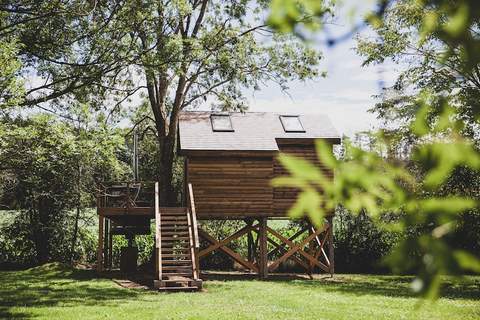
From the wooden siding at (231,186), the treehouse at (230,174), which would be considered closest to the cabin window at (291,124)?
the treehouse at (230,174)

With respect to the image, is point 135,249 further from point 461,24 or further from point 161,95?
point 461,24

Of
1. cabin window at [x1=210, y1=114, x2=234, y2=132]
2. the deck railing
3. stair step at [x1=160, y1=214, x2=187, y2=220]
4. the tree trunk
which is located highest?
cabin window at [x1=210, y1=114, x2=234, y2=132]

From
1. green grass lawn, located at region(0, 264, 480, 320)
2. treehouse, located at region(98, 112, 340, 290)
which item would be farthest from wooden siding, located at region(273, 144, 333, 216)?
green grass lawn, located at region(0, 264, 480, 320)

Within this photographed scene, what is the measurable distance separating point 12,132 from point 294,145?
45.9 ft

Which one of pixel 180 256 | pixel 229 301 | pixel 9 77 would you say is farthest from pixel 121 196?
pixel 9 77

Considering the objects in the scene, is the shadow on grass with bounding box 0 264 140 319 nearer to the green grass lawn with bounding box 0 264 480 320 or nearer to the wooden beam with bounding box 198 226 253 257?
the green grass lawn with bounding box 0 264 480 320

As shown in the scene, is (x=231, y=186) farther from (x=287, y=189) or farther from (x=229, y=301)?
(x=229, y=301)

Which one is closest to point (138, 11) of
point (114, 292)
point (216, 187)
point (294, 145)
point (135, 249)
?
point (114, 292)

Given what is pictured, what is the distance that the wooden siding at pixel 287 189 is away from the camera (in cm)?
2520

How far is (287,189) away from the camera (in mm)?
25547

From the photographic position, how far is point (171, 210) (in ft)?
75.8

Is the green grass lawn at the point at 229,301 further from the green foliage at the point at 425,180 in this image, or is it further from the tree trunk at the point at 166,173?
the green foliage at the point at 425,180

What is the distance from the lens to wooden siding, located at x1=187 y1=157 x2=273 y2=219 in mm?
23984

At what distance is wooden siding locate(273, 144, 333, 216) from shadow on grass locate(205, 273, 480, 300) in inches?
126
